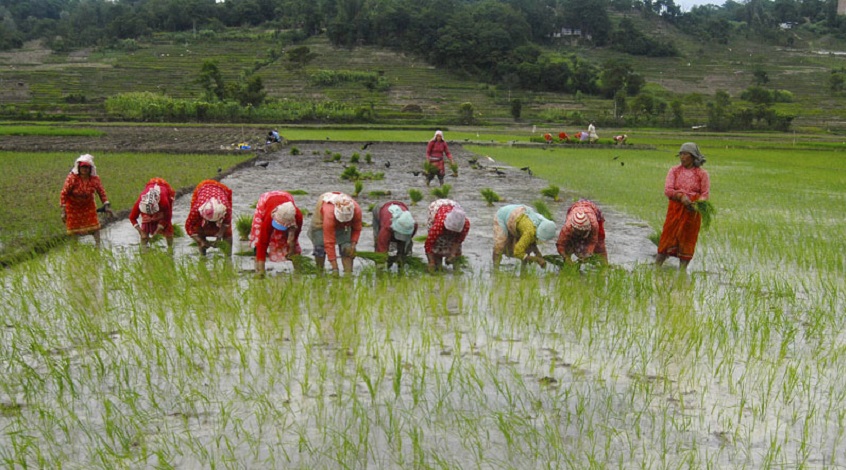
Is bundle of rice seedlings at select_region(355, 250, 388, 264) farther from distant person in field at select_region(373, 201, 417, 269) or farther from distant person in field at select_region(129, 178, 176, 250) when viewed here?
distant person in field at select_region(129, 178, 176, 250)

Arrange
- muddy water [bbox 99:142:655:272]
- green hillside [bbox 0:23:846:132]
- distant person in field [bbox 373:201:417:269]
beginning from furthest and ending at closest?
green hillside [bbox 0:23:846:132] → muddy water [bbox 99:142:655:272] → distant person in field [bbox 373:201:417:269]

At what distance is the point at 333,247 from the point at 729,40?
Answer: 293 feet

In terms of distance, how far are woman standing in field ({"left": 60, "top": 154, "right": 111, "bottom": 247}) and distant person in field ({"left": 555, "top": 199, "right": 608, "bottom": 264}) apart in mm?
4385

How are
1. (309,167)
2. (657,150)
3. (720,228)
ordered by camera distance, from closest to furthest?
(720,228), (309,167), (657,150)

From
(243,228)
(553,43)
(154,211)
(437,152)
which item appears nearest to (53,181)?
(243,228)

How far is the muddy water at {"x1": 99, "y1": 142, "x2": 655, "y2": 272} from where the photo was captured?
746 centimetres

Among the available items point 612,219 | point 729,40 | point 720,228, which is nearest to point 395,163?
point 612,219

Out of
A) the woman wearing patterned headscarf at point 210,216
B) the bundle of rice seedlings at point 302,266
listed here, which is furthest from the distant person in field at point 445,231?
the woman wearing patterned headscarf at point 210,216

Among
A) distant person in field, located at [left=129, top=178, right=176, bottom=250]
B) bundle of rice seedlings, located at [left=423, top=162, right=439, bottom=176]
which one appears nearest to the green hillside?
bundle of rice seedlings, located at [left=423, top=162, right=439, bottom=176]

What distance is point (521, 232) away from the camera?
19.1 feet

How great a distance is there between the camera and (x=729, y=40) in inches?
3287

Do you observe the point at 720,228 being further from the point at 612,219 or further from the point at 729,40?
the point at 729,40

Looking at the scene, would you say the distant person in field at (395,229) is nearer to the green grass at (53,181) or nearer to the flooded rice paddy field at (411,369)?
the flooded rice paddy field at (411,369)

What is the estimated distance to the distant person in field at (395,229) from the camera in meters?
5.66
